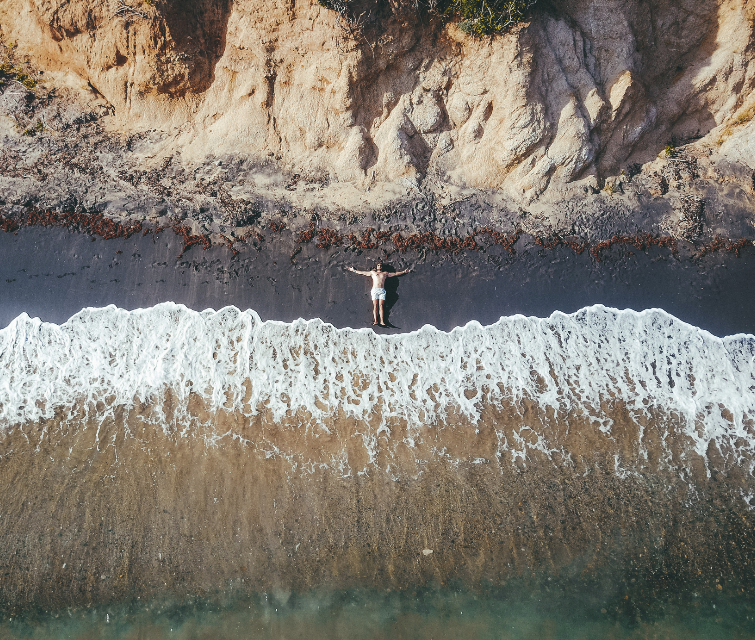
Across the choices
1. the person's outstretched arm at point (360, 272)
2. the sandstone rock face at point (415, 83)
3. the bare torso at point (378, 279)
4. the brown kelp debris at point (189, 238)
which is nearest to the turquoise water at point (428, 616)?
the bare torso at point (378, 279)

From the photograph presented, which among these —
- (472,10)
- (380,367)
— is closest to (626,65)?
(472,10)

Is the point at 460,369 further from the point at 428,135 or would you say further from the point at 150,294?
the point at 150,294

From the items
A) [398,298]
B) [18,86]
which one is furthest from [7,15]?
[398,298]

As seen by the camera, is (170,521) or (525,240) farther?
(525,240)

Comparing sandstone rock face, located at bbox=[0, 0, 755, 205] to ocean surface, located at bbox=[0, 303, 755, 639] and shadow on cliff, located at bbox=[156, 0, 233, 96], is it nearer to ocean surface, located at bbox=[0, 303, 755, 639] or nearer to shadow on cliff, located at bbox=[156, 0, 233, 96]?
shadow on cliff, located at bbox=[156, 0, 233, 96]

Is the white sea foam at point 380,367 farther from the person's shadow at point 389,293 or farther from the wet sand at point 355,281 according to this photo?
the person's shadow at point 389,293

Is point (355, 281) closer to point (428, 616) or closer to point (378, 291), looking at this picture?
point (378, 291)
